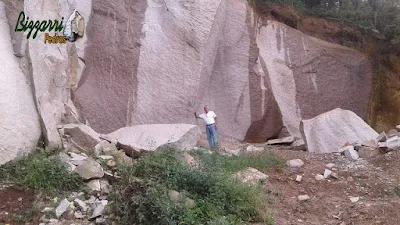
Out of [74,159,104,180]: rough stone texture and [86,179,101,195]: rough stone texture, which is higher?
[74,159,104,180]: rough stone texture

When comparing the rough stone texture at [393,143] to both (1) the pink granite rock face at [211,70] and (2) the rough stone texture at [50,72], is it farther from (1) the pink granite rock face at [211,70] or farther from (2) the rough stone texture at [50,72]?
(2) the rough stone texture at [50,72]

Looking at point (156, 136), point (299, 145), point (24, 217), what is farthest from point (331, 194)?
point (299, 145)

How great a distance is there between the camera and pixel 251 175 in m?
6.26

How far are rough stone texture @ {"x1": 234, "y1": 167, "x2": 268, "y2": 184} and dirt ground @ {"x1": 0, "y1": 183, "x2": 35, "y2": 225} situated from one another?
93.1 inches

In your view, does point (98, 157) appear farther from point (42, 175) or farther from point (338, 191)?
point (338, 191)

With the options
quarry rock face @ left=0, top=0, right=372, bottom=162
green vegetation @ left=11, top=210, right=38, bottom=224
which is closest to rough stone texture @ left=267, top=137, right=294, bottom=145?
quarry rock face @ left=0, top=0, right=372, bottom=162

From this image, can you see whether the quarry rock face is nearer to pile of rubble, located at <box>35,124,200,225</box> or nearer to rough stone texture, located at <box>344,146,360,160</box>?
pile of rubble, located at <box>35,124,200,225</box>

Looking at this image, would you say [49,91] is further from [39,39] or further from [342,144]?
[342,144]

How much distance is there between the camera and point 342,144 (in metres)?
8.95

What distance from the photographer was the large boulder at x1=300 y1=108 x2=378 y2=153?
8984mm

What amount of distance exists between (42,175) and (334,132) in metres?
5.64

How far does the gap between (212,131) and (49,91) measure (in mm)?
2833

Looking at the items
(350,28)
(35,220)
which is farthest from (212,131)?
(350,28)

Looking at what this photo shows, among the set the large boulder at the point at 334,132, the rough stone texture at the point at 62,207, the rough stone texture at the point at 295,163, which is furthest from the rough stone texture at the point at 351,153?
the rough stone texture at the point at 62,207
